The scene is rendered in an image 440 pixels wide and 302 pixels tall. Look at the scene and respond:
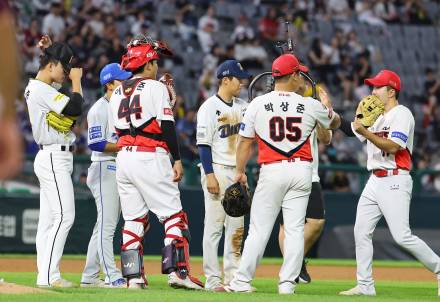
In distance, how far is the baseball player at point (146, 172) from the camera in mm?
7312

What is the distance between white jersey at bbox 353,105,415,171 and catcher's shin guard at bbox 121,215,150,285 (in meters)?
2.09

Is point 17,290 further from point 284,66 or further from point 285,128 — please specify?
point 284,66

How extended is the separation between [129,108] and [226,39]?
14.4m

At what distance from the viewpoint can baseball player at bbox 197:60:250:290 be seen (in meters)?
8.30

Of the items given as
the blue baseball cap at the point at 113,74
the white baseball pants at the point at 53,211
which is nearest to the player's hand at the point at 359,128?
the blue baseball cap at the point at 113,74

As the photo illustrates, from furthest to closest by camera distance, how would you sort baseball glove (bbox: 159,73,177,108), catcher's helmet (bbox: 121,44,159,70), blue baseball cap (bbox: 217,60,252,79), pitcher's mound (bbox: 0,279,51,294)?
blue baseball cap (bbox: 217,60,252,79) → baseball glove (bbox: 159,73,177,108) → catcher's helmet (bbox: 121,44,159,70) → pitcher's mound (bbox: 0,279,51,294)

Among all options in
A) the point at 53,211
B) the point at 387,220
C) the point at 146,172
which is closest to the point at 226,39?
the point at 387,220

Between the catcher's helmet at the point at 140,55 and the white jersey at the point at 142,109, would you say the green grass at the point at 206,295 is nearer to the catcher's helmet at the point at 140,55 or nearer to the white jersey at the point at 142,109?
the white jersey at the point at 142,109

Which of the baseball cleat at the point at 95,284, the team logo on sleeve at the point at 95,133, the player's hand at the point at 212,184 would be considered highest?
the team logo on sleeve at the point at 95,133

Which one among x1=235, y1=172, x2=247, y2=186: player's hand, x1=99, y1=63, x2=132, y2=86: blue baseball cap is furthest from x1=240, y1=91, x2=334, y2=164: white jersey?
x1=99, y1=63, x2=132, y2=86: blue baseball cap

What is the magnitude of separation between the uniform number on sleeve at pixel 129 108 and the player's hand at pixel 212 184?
1128mm

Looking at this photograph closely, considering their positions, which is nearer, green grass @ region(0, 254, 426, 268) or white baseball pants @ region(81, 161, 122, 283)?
white baseball pants @ region(81, 161, 122, 283)

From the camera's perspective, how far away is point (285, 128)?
742 centimetres

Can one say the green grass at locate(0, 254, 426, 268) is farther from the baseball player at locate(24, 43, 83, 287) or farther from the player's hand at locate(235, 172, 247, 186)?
the player's hand at locate(235, 172, 247, 186)
